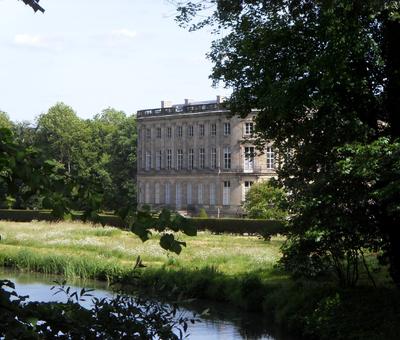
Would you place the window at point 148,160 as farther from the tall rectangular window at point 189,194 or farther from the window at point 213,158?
the window at point 213,158

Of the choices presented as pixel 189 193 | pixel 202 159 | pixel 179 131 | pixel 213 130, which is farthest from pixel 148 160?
pixel 213 130

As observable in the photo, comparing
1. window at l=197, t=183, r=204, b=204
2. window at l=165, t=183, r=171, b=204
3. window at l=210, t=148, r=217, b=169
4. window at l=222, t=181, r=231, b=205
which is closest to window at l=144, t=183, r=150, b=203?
window at l=165, t=183, r=171, b=204

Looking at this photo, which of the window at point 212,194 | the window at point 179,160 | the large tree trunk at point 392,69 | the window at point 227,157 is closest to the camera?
the large tree trunk at point 392,69

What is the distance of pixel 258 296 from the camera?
53.3ft

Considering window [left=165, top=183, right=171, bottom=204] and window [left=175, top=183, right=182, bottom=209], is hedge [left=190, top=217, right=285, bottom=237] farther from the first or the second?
window [left=165, top=183, right=171, bottom=204]

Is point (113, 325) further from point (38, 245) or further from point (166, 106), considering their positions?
point (166, 106)

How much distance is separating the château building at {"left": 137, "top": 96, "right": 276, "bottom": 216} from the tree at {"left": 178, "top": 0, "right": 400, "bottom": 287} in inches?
1987

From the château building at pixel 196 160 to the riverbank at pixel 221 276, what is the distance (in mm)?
35402

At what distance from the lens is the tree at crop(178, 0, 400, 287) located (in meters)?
12.5

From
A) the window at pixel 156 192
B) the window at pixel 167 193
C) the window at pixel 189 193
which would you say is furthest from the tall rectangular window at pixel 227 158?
the window at pixel 156 192

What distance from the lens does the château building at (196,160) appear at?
2689 inches

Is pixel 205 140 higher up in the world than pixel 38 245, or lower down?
higher up

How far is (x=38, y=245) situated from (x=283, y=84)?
1828 centimetres

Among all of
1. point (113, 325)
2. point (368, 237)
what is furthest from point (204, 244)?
point (113, 325)
